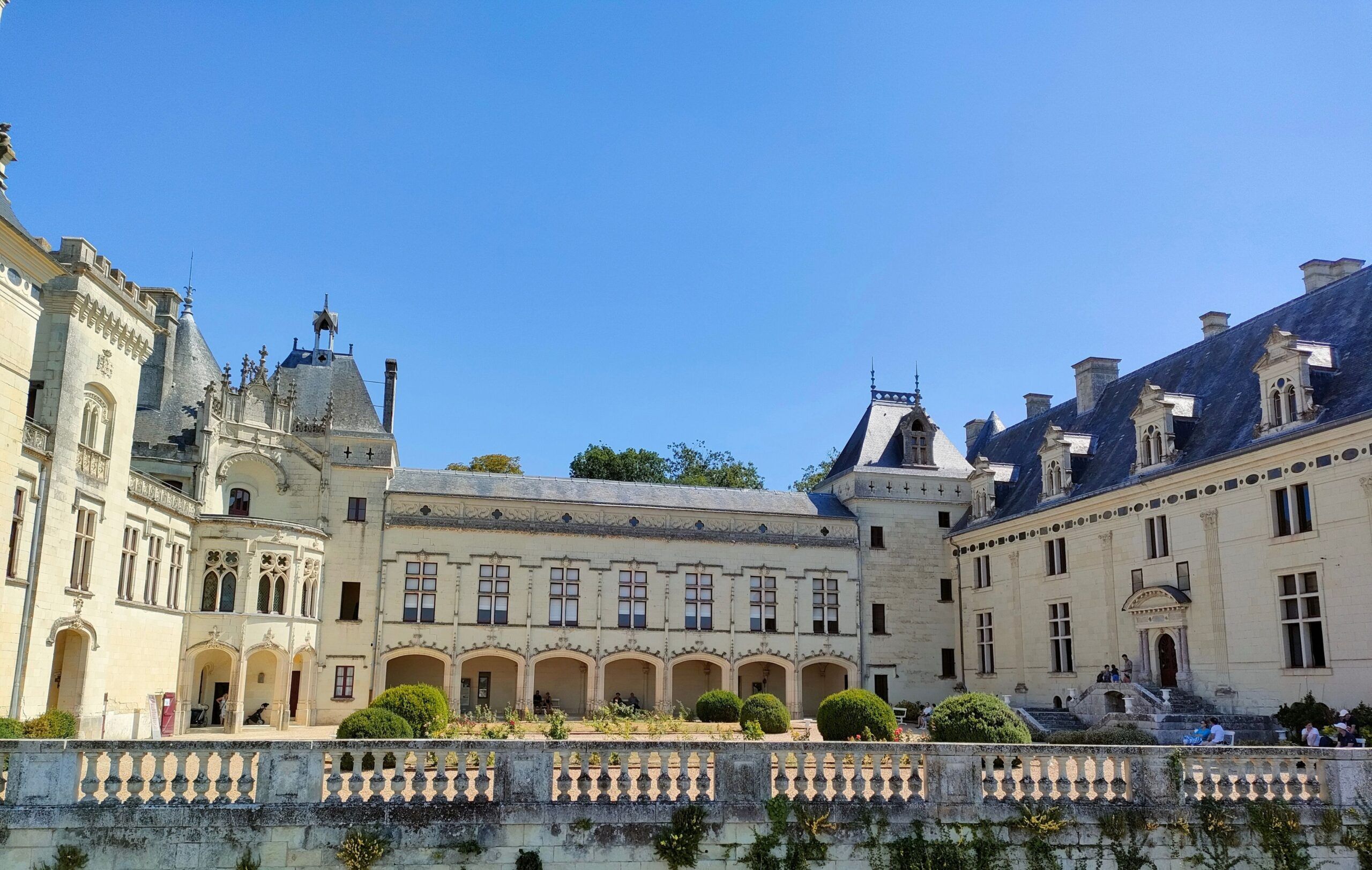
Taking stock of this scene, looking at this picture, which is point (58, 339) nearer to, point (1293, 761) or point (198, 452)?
point (198, 452)

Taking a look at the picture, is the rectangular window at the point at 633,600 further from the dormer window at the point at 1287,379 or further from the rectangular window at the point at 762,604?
the dormer window at the point at 1287,379

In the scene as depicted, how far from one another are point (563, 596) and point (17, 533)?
675 inches

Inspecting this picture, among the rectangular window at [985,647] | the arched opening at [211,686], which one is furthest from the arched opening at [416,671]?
the rectangular window at [985,647]

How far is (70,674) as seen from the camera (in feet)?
64.7

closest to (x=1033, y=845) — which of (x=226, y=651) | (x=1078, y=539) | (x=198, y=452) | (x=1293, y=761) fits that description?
(x=1293, y=761)

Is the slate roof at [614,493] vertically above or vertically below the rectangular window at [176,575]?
above

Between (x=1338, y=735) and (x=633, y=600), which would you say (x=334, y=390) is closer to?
(x=633, y=600)

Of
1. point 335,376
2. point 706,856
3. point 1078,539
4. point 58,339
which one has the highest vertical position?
point 335,376

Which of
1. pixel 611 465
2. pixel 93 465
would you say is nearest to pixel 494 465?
pixel 611 465

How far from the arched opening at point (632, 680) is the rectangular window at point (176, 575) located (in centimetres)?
1352

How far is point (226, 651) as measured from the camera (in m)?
26.5

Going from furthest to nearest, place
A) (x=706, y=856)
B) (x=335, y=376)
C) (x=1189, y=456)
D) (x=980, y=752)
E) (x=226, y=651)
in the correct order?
1. (x=335, y=376)
2. (x=226, y=651)
3. (x=1189, y=456)
4. (x=980, y=752)
5. (x=706, y=856)

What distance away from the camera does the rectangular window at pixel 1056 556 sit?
1137 inches

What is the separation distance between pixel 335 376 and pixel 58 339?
14.3 metres
